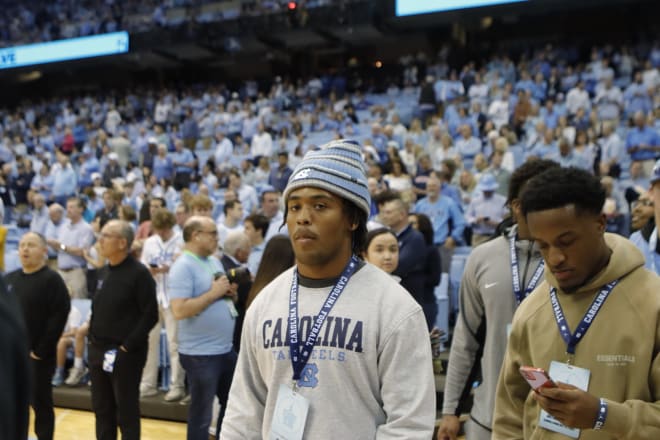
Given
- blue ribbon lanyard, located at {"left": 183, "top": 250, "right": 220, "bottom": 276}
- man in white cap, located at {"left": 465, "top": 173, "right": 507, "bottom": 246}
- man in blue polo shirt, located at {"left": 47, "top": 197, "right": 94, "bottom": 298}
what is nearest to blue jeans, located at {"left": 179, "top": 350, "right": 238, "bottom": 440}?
blue ribbon lanyard, located at {"left": 183, "top": 250, "right": 220, "bottom": 276}

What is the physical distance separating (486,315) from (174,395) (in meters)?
4.12

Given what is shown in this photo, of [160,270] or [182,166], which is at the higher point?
[182,166]

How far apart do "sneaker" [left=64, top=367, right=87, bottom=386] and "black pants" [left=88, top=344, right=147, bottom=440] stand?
261 centimetres

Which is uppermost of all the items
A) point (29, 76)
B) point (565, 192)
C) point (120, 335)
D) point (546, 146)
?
point (29, 76)

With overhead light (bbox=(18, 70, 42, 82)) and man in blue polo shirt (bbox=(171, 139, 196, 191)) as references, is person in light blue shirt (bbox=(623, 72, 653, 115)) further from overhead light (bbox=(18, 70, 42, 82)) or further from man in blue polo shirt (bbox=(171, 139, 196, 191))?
overhead light (bbox=(18, 70, 42, 82))

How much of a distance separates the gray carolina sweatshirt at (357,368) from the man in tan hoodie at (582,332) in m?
0.31

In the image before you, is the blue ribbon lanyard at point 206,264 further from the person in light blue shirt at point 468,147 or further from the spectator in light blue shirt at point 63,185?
the spectator in light blue shirt at point 63,185

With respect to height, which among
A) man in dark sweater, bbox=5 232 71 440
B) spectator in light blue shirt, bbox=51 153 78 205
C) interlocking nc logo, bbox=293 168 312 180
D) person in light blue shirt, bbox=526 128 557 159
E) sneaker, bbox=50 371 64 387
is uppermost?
person in light blue shirt, bbox=526 128 557 159

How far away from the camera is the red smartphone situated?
1692 mm

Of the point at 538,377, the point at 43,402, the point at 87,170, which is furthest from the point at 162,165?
the point at 538,377

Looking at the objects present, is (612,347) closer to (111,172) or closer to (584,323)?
(584,323)

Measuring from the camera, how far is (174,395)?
20.6ft

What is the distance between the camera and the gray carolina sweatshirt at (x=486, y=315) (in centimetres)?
276

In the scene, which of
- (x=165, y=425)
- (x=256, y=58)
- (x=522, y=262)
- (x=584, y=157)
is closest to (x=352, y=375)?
(x=522, y=262)
